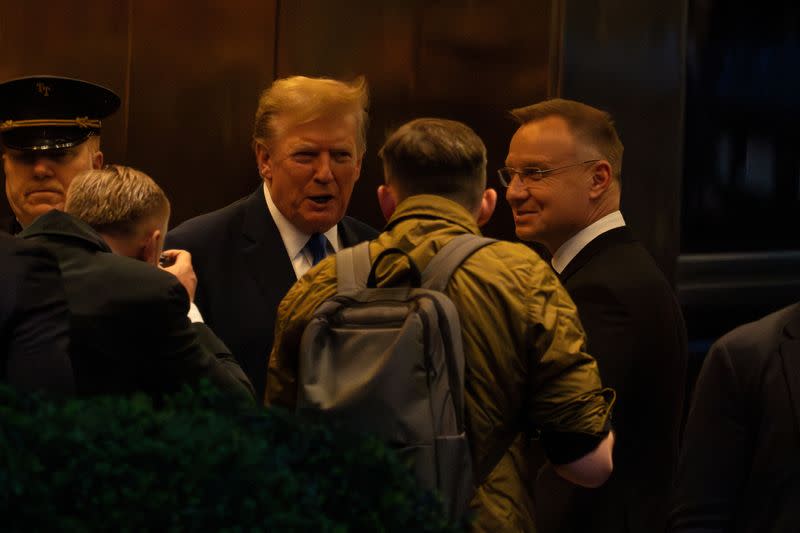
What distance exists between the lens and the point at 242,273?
379 centimetres

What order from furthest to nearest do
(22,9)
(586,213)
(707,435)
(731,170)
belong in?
(731,170) → (22,9) → (586,213) → (707,435)

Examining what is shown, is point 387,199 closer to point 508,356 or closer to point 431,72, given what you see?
point 508,356

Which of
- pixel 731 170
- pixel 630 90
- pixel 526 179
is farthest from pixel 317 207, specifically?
pixel 731 170

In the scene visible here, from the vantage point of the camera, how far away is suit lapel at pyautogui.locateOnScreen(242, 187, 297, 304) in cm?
378

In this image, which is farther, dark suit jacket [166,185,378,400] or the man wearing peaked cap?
the man wearing peaked cap

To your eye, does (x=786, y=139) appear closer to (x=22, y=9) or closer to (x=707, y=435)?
(x=22, y=9)

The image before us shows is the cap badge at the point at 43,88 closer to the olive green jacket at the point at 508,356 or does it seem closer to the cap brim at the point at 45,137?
the cap brim at the point at 45,137

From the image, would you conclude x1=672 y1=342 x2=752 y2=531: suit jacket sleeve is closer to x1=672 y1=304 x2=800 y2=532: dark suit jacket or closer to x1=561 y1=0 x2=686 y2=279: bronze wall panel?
x1=672 y1=304 x2=800 y2=532: dark suit jacket

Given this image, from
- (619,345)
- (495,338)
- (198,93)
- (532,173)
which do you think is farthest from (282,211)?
(198,93)

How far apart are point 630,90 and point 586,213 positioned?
1.47 meters

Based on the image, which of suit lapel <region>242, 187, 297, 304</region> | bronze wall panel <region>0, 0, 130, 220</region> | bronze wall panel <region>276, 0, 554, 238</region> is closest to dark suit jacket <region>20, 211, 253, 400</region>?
suit lapel <region>242, 187, 297, 304</region>

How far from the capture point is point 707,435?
265cm

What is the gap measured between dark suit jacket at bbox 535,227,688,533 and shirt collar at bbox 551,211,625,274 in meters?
0.12

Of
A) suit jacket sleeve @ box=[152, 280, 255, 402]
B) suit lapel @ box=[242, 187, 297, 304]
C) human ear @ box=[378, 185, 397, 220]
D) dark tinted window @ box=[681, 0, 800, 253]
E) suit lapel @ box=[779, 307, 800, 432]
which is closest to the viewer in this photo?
suit lapel @ box=[779, 307, 800, 432]
